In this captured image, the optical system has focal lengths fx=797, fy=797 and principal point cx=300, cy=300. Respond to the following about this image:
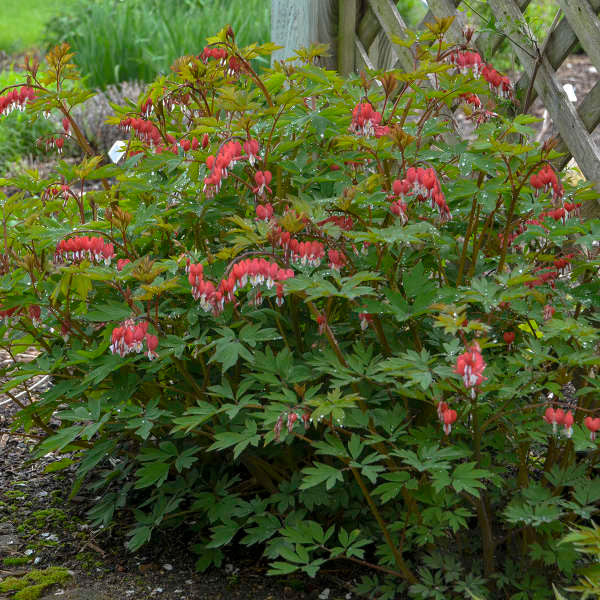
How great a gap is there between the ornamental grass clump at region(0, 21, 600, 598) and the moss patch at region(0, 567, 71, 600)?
0.91 feet

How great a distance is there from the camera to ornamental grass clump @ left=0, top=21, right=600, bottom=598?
1989mm

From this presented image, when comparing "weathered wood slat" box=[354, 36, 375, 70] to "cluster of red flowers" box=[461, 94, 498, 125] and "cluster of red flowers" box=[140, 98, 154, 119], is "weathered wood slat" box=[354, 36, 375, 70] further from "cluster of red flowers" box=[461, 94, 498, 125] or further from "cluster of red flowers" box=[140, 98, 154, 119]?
"cluster of red flowers" box=[140, 98, 154, 119]

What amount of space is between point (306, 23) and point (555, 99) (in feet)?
5.25

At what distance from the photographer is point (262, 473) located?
8.36 ft

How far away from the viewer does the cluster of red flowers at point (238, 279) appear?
1.83 metres

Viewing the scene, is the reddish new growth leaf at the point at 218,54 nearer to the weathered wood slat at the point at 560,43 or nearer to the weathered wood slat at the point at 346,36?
the weathered wood slat at the point at 560,43

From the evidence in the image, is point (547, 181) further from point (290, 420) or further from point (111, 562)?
point (111, 562)

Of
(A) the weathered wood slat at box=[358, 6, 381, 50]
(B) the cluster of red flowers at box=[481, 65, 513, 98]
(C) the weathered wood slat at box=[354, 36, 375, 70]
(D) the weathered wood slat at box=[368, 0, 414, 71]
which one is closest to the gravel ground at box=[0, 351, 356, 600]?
(B) the cluster of red flowers at box=[481, 65, 513, 98]

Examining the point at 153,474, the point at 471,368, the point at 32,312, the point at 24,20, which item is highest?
the point at 24,20

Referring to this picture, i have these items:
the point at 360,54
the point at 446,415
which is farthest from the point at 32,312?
the point at 360,54

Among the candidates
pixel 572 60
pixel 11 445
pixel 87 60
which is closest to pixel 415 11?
pixel 572 60

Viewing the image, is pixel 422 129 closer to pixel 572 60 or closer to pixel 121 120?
pixel 121 120

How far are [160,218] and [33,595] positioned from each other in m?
1.20

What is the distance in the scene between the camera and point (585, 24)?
2896 mm
